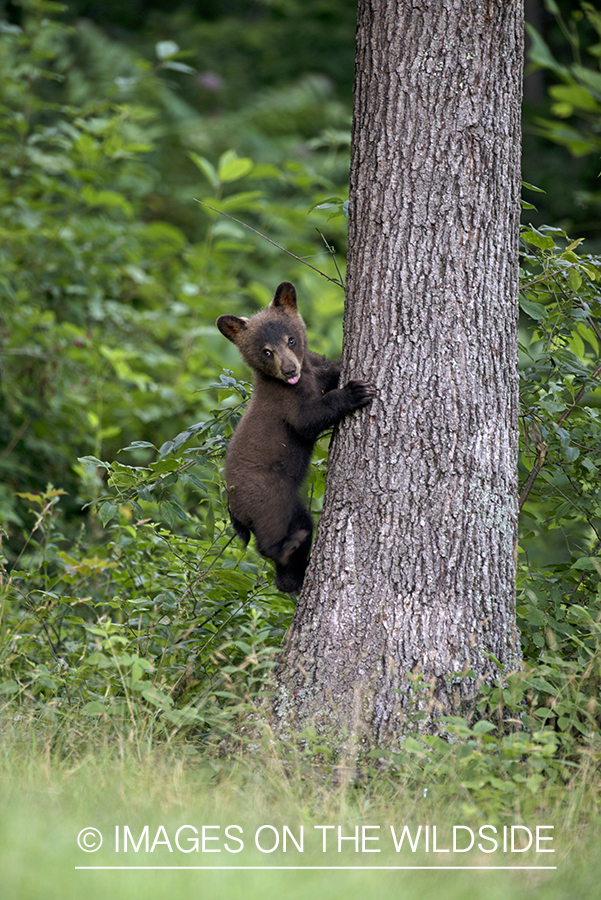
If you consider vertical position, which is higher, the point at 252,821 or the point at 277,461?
the point at 277,461

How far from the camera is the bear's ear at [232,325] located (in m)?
4.53

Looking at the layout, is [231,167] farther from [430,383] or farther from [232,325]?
[430,383]

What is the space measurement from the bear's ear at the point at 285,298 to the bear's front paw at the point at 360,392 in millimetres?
1317

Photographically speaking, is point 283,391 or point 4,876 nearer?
point 4,876

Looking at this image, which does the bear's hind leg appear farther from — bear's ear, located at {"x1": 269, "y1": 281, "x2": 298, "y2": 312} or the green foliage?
bear's ear, located at {"x1": 269, "y1": 281, "x2": 298, "y2": 312}

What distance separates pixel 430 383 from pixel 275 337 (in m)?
1.14

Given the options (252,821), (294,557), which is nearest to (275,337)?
(294,557)

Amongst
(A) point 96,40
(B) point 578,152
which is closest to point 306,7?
(A) point 96,40

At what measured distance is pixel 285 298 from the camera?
4578 mm

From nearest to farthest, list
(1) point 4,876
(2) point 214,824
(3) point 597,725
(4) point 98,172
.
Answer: (1) point 4,876, (2) point 214,824, (3) point 597,725, (4) point 98,172

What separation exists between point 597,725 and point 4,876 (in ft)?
7.09

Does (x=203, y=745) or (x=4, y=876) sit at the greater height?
(x=4, y=876)

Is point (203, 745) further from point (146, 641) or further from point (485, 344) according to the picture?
point (485, 344)

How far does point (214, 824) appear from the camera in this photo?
8.66 ft
